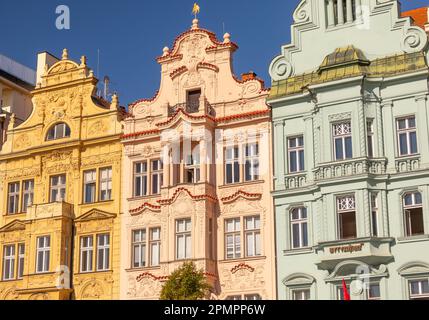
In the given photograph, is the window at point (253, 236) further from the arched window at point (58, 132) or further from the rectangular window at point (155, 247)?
the arched window at point (58, 132)

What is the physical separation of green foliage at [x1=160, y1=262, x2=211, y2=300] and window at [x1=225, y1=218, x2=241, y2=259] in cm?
252

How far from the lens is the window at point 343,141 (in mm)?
29891

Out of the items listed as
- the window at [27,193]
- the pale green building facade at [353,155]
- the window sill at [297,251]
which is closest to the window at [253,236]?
the pale green building facade at [353,155]

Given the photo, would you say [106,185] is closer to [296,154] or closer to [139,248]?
[139,248]

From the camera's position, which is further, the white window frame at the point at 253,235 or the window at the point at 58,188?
the window at the point at 58,188

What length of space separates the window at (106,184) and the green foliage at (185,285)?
24.1 feet

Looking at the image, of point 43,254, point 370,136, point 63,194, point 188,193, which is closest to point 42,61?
point 63,194

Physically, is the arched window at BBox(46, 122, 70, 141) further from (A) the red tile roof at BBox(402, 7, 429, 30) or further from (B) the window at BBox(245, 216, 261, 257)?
(A) the red tile roof at BBox(402, 7, 429, 30)

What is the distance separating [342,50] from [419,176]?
647cm

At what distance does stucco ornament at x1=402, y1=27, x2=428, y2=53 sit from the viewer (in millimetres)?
29812

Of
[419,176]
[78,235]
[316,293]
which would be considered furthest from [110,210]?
[419,176]

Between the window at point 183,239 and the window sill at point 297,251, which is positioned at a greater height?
→ the window at point 183,239

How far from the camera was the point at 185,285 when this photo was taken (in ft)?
94.6

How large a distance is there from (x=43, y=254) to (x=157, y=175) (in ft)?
22.4
